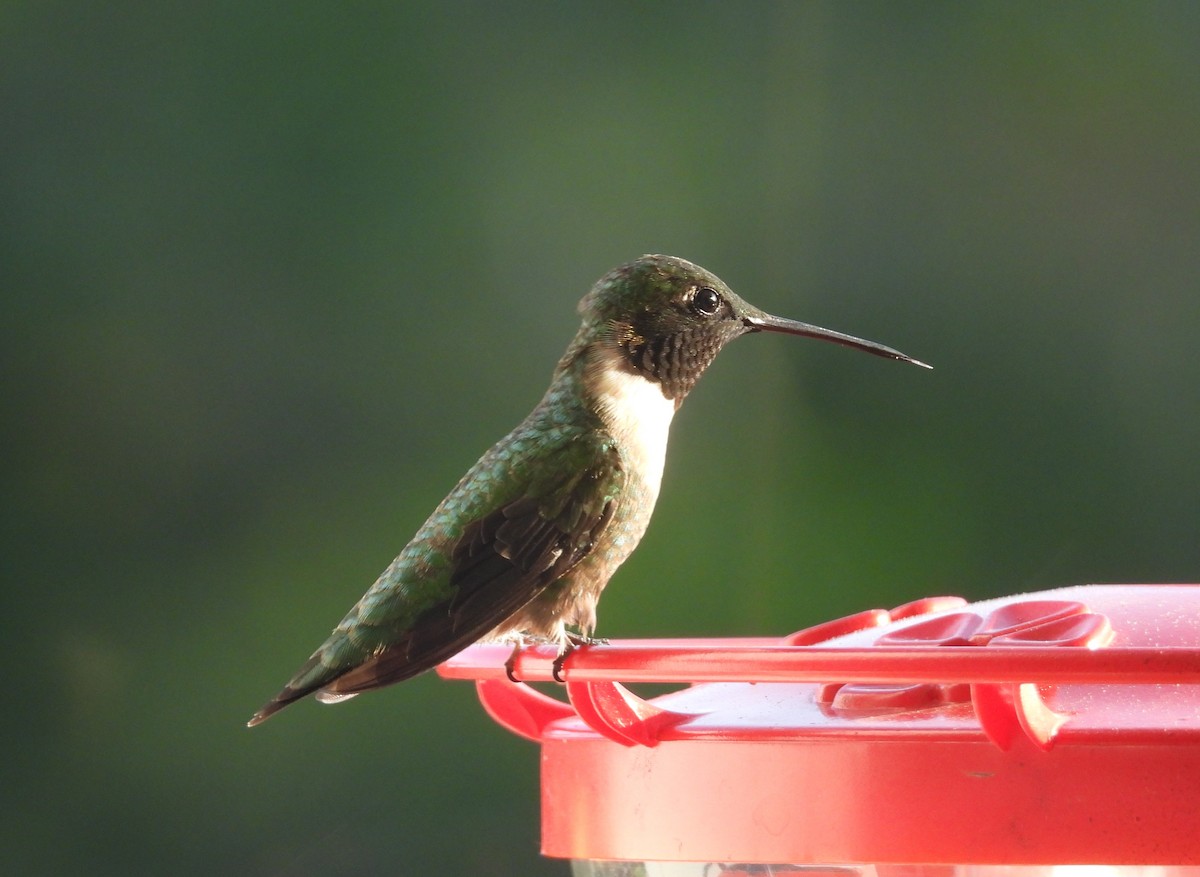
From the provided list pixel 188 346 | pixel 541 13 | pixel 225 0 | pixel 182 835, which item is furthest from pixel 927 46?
pixel 182 835

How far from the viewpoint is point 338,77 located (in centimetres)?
518

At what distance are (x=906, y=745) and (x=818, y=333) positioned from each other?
0.79 metres

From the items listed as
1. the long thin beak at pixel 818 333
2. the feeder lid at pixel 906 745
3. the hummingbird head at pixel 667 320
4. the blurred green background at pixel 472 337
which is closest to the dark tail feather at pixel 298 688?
the feeder lid at pixel 906 745

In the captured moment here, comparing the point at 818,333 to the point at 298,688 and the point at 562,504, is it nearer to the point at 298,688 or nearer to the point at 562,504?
the point at 562,504

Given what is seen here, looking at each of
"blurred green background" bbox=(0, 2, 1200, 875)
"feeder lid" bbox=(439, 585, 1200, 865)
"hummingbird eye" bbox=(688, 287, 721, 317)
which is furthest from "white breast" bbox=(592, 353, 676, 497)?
"blurred green background" bbox=(0, 2, 1200, 875)

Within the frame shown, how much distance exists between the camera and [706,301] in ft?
7.50

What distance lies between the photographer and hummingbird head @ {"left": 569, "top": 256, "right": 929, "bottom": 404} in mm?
2291

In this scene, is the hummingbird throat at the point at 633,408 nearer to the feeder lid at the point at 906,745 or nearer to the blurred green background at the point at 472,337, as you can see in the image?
the feeder lid at the point at 906,745

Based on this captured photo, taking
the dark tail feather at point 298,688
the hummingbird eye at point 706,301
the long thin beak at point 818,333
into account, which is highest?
the hummingbird eye at point 706,301

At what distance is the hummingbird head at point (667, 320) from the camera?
7.52ft

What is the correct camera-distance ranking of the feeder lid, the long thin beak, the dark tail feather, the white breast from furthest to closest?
the white breast → the long thin beak → the dark tail feather → the feeder lid

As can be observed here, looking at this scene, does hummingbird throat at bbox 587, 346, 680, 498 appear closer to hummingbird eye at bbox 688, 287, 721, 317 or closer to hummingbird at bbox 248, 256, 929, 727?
hummingbird at bbox 248, 256, 929, 727

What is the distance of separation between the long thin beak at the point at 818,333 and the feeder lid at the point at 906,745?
40 cm

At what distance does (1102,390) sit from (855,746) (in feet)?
12.8
